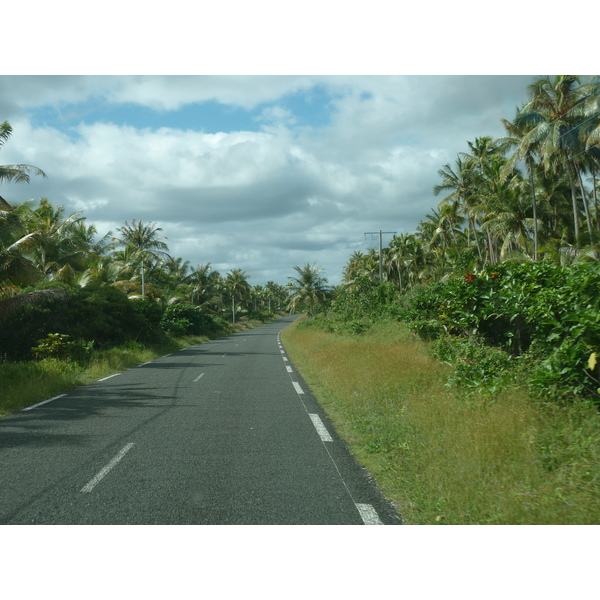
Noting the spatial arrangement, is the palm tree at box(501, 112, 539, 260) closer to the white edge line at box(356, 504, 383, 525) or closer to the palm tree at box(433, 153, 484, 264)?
the palm tree at box(433, 153, 484, 264)

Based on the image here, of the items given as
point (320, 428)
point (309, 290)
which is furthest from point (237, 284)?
point (320, 428)

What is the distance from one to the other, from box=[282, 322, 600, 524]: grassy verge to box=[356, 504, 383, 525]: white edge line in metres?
0.26

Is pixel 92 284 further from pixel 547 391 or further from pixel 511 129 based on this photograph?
pixel 511 129

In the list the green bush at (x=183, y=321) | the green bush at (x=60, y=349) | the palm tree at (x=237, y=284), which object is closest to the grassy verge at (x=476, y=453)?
the green bush at (x=60, y=349)

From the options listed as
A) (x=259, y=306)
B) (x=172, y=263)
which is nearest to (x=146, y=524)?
(x=172, y=263)

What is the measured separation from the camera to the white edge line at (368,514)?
4367 millimetres

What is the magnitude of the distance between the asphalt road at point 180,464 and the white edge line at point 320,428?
0.04 metres

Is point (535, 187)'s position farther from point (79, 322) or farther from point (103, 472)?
point (103, 472)

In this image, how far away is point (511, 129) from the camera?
36.3 m

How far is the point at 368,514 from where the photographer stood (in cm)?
455

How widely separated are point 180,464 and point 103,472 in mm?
853

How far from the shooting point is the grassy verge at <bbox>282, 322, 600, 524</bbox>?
14.2 ft

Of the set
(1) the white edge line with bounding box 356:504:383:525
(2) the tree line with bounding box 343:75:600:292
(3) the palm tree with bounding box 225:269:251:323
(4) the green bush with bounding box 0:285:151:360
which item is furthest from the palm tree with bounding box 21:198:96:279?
(3) the palm tree with bounding box 225:269:251:323

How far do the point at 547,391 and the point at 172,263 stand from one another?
6155 centimetres
